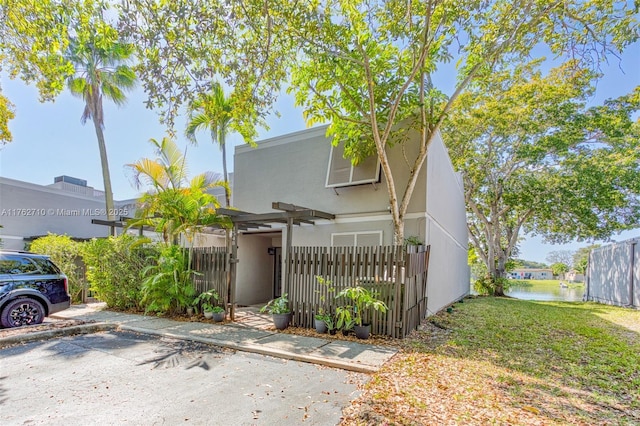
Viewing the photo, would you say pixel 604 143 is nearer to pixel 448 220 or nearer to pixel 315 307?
pixel 448 220

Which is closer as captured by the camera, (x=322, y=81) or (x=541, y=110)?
A: (x=322, y=81)

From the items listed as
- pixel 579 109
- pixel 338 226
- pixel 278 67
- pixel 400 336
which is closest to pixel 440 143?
pixel 338 226

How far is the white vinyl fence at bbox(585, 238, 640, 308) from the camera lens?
12430 millimetres

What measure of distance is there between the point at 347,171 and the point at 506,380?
6161 mm

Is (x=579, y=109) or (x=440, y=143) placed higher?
(x=579, y=109)

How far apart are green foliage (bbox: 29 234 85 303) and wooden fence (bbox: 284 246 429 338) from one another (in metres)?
8.34

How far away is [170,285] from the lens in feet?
26.5

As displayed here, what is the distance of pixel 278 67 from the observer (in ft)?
23.9

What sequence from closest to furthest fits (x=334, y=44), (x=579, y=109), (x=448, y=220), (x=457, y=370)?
(x=457, y=370), (x=334, y=44), (x=448, y=220), (x=579, y=109)

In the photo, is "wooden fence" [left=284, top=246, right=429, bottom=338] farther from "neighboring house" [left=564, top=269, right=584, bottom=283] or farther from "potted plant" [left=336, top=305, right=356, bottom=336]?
"neighboring house" [left=564, top=269, right=584, bottom=283]

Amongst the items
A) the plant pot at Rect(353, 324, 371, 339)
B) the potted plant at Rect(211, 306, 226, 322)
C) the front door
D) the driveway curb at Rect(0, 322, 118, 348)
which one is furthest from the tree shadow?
the driveway curb at Rect(0, 322, 118, 348)

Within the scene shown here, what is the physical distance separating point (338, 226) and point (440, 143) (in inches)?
164

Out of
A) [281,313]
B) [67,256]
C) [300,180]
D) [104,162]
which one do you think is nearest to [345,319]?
[281,313]

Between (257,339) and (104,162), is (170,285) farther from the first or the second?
(104,162)
